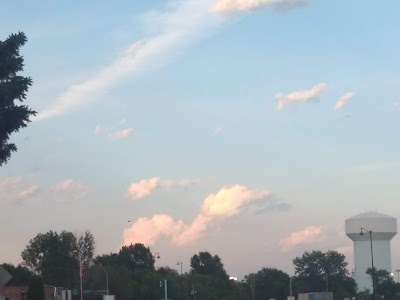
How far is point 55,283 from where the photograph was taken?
149250 mm

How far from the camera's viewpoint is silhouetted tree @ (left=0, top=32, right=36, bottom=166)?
3684 cm

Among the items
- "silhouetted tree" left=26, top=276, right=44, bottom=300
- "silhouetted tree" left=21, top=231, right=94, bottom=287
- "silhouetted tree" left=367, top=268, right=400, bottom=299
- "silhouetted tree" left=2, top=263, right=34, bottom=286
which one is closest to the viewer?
"silhouetted tree" left=26, top=276, right=44, bottom=300

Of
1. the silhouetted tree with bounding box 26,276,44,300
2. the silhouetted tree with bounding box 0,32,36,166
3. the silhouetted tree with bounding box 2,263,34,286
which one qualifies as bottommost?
the silhouetted tree with bounding box 26,276,44,300

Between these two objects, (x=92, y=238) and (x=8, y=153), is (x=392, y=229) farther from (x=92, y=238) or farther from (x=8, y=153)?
(x=8, y=153)

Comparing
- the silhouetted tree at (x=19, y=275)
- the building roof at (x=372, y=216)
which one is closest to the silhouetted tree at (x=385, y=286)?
the building roof at (x=372, y=216)

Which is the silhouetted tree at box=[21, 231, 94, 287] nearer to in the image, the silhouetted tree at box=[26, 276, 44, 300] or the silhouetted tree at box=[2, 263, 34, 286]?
the silhouetted tree at box=[2, 263, 34, 286]

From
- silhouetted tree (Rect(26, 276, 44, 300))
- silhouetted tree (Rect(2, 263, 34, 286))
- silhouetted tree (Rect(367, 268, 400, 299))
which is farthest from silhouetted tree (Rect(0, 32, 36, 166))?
silhouetted tree (Rect(367, 268, 400, 299))

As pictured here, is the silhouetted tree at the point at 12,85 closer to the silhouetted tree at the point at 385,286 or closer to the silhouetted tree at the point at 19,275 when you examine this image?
the silhouetted tree at the point at 19,275

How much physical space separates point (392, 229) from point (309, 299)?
70050mm

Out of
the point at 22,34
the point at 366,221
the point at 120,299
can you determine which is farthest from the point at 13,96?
the point at 366,221

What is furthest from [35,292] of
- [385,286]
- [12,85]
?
[385,286]

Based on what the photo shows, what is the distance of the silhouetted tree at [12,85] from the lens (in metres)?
36.8

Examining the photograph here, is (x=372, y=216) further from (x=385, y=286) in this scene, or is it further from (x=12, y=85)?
(x=12, y=85)

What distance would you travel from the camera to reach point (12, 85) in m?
37.1
